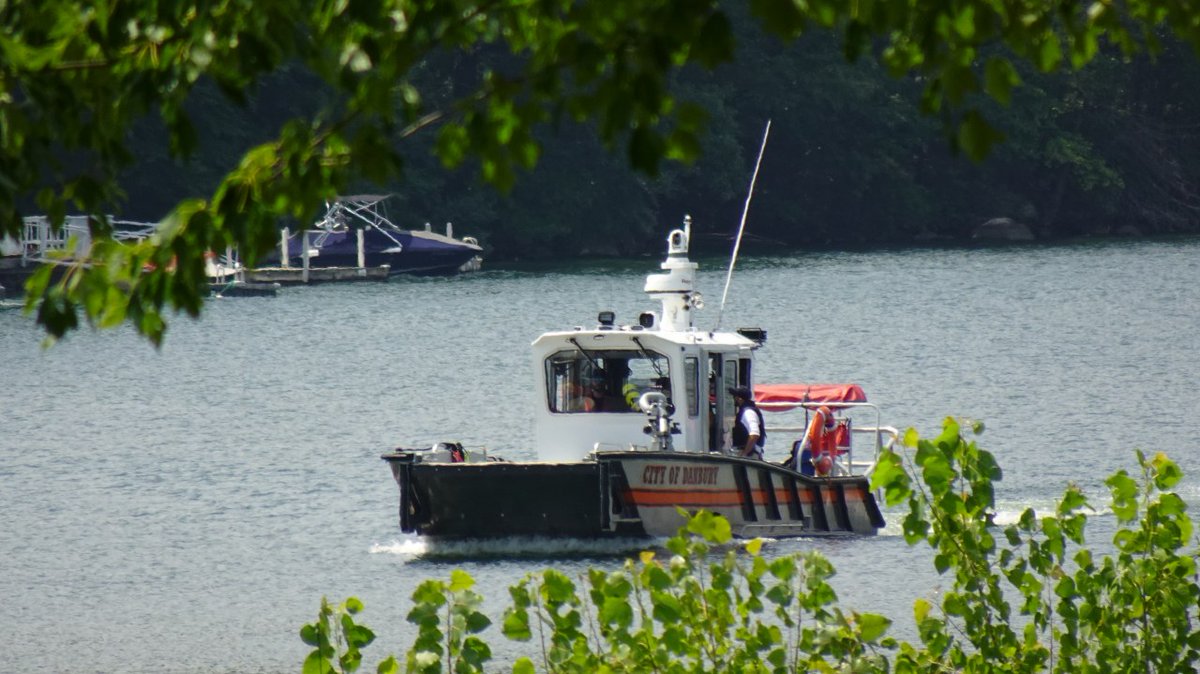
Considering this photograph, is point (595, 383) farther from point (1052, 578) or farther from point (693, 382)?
point (1052, 578)

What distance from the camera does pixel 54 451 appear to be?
1222 inches

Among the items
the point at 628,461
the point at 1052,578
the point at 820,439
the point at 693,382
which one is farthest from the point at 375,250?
the point at 1052,578

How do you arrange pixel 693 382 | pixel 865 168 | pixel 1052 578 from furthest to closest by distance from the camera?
1. pixel 865 168
2. pixel 693 382
3. pixel 1052 578

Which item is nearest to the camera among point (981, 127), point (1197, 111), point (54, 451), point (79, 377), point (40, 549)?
point (981, 127)

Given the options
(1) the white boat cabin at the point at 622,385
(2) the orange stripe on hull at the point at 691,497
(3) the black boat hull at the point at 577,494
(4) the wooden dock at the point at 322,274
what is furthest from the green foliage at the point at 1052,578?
(4) the wooden dock at the point at 322,274

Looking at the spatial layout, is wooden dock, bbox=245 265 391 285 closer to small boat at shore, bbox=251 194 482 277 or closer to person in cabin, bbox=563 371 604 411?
small boat at shore, bbox=251 194 482 277

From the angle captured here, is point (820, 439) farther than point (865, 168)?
No

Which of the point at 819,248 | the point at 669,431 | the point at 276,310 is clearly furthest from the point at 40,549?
the point at 819,248

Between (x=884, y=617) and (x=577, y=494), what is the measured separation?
11397mm

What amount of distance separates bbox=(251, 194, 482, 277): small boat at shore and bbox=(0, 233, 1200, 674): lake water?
1.57m

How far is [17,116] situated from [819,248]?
280 feet

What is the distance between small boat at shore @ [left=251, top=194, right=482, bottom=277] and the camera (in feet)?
236

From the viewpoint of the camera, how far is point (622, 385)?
20.2 metres

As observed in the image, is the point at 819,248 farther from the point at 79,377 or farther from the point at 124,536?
the point at 124,536
